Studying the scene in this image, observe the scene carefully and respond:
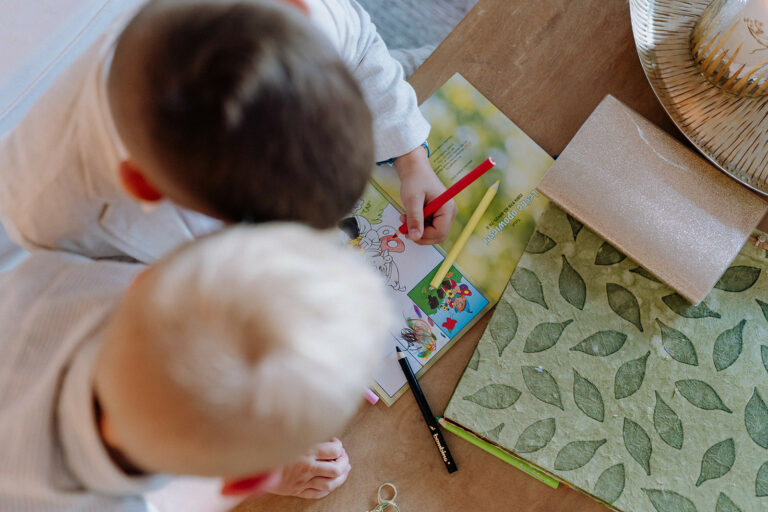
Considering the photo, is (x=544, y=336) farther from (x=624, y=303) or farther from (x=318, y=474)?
(x=318, y=474)

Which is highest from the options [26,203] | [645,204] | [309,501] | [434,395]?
[645,204]

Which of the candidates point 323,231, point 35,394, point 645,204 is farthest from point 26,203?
point 645,204

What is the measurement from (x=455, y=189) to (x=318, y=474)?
0.33 meters

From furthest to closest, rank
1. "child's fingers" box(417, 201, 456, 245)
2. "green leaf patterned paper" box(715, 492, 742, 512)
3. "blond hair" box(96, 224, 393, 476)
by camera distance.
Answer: "child's fingers" box(417, 201, 456, 245), "green leaf patterned paper" box(715, 492, 742, 512), "blond hair" box(96, 224, 393, 476)

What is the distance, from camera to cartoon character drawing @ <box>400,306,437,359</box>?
0.57 m

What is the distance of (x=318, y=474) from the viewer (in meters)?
0.54

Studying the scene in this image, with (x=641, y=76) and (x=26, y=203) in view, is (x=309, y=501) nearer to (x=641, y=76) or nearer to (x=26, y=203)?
(x=26, y=203)

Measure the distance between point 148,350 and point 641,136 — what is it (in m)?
0.52

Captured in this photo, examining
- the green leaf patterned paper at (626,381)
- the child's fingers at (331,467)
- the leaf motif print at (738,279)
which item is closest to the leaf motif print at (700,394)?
the green leaf patterned paper at (626,381)

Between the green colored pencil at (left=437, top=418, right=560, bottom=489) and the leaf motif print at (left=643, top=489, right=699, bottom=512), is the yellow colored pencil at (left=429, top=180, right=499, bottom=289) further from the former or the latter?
the leaf motif print at (left=643, top=489, right=699, bottom=512)

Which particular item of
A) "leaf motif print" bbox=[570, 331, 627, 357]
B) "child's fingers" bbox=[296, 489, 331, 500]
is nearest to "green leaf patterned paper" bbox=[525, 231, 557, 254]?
"leaf motif print" bbox=[570, 331, 627, 357]

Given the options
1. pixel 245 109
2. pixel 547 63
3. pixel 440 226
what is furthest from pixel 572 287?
pixel 245 109

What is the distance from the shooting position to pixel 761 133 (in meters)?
0.54

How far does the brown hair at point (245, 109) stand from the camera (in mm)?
293
